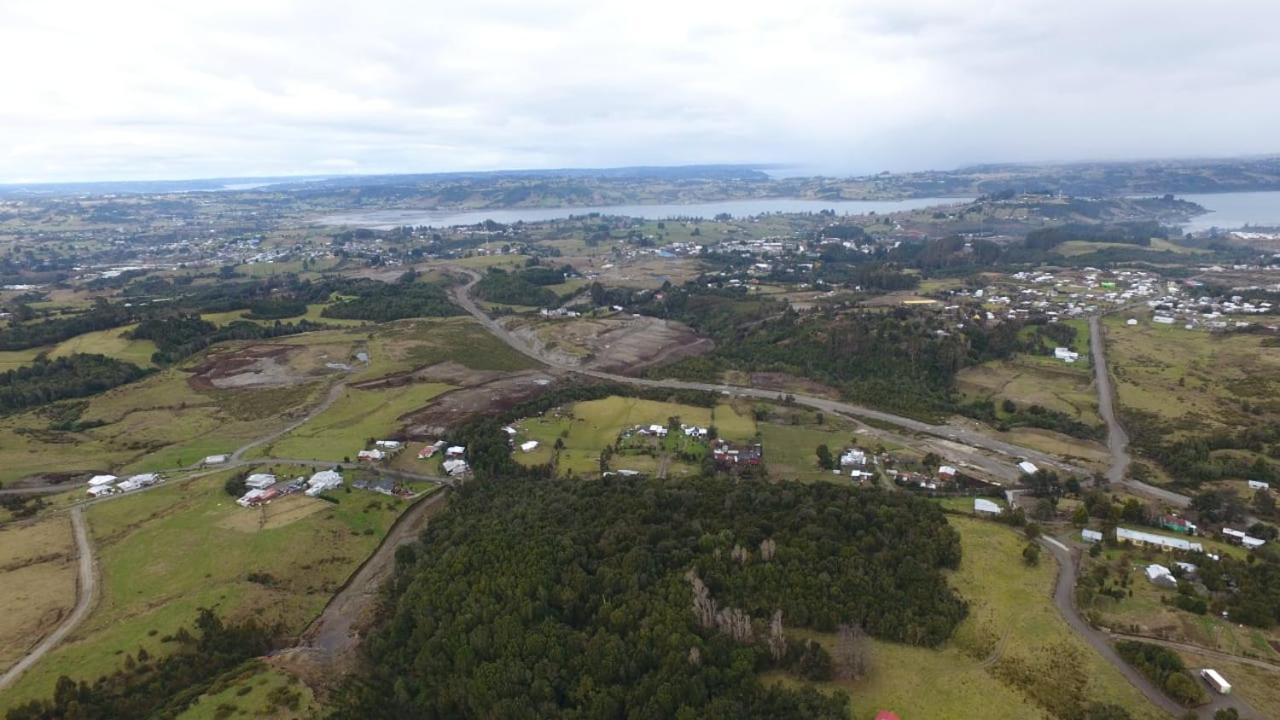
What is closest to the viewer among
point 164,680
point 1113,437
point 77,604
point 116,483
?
point 164,680

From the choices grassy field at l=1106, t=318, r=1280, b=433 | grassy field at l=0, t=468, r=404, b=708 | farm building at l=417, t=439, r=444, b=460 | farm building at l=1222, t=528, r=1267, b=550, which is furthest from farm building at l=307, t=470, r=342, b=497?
grassy field at l=1106, t=318, r=1280, b=433

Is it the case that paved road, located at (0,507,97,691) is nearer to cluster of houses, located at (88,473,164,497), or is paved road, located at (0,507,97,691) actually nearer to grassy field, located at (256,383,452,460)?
cluster of houses, located at (88,473,164,497)

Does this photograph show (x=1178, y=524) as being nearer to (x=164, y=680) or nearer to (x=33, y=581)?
(x=164, y=680)

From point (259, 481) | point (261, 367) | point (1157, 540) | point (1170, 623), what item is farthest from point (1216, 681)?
point (261, 367)

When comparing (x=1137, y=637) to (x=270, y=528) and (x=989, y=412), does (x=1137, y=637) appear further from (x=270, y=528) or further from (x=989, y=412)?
(x=270, y=528)

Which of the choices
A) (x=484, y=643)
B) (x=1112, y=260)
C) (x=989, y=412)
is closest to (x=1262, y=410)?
(x=989, y=412)

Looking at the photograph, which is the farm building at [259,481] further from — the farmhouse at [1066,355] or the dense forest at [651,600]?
the farmhouse at [1066,355]
